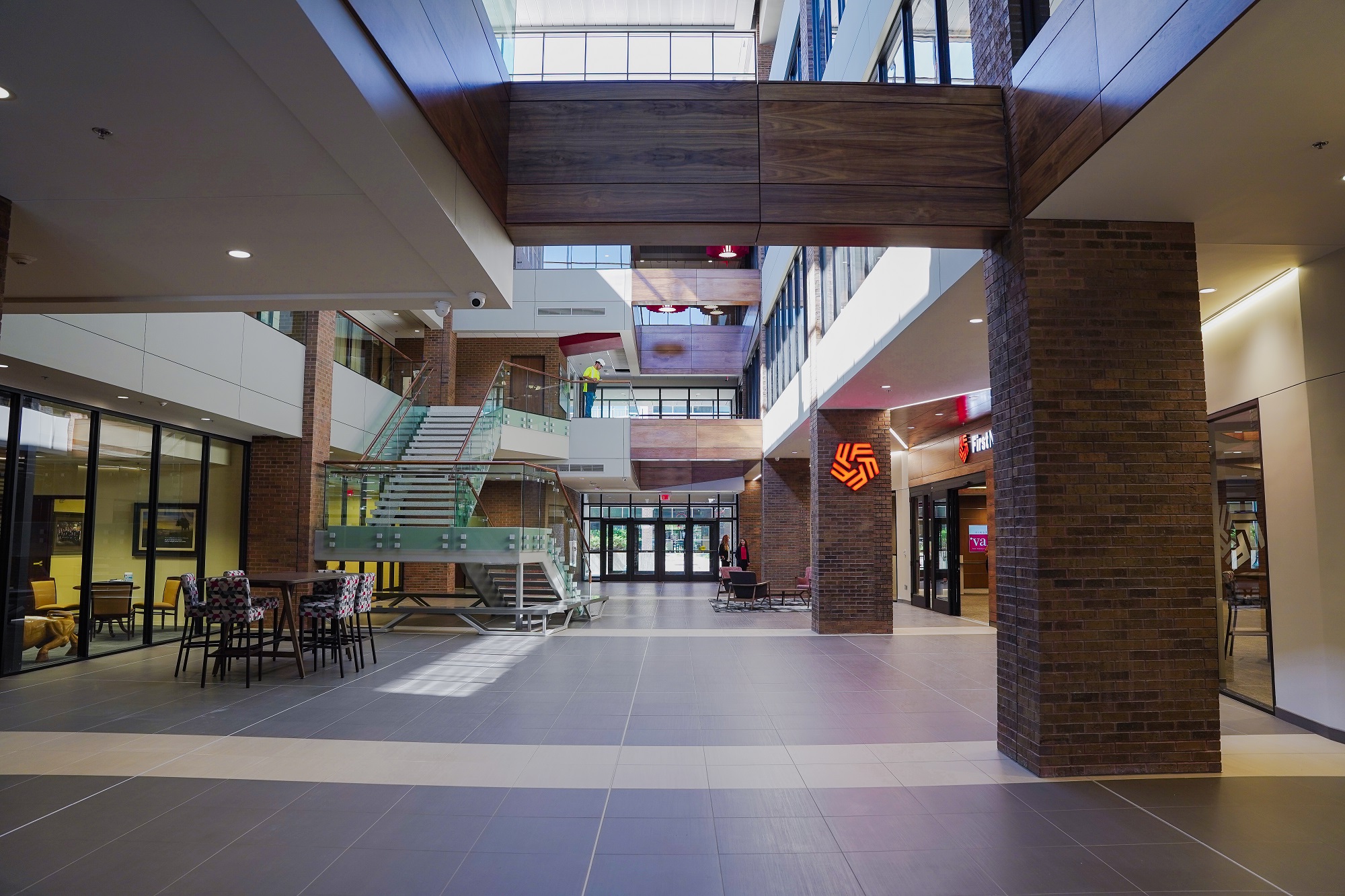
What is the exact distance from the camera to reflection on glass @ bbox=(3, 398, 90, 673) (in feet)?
29.4

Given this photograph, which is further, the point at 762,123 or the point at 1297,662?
the point at 1297,662

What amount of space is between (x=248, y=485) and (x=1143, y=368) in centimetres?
1264

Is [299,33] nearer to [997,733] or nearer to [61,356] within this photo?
[997,733]

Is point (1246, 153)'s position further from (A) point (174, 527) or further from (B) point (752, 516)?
(B) point (752, 516)

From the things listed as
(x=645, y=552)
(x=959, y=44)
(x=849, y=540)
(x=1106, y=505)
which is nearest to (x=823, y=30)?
(x=959, y=44)

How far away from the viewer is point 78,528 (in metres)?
9.84

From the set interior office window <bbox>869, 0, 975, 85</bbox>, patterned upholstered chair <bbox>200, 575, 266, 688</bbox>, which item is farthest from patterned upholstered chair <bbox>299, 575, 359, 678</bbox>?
interior office window <bbox>869, 0, 975, 85</bbox>

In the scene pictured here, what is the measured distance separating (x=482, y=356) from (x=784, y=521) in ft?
31.5

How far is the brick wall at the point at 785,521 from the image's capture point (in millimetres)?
19031

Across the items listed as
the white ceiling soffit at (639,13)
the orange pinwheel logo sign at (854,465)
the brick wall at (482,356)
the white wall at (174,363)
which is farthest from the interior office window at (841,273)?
the white ceiling soffit at (639,13)

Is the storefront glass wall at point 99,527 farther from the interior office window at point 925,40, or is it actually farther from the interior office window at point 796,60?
the interior office window at point 796,60

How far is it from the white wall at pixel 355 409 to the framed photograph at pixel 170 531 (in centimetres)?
297

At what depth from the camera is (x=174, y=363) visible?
32.6 ft

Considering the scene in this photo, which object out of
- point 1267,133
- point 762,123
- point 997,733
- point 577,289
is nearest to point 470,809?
point 997,733
